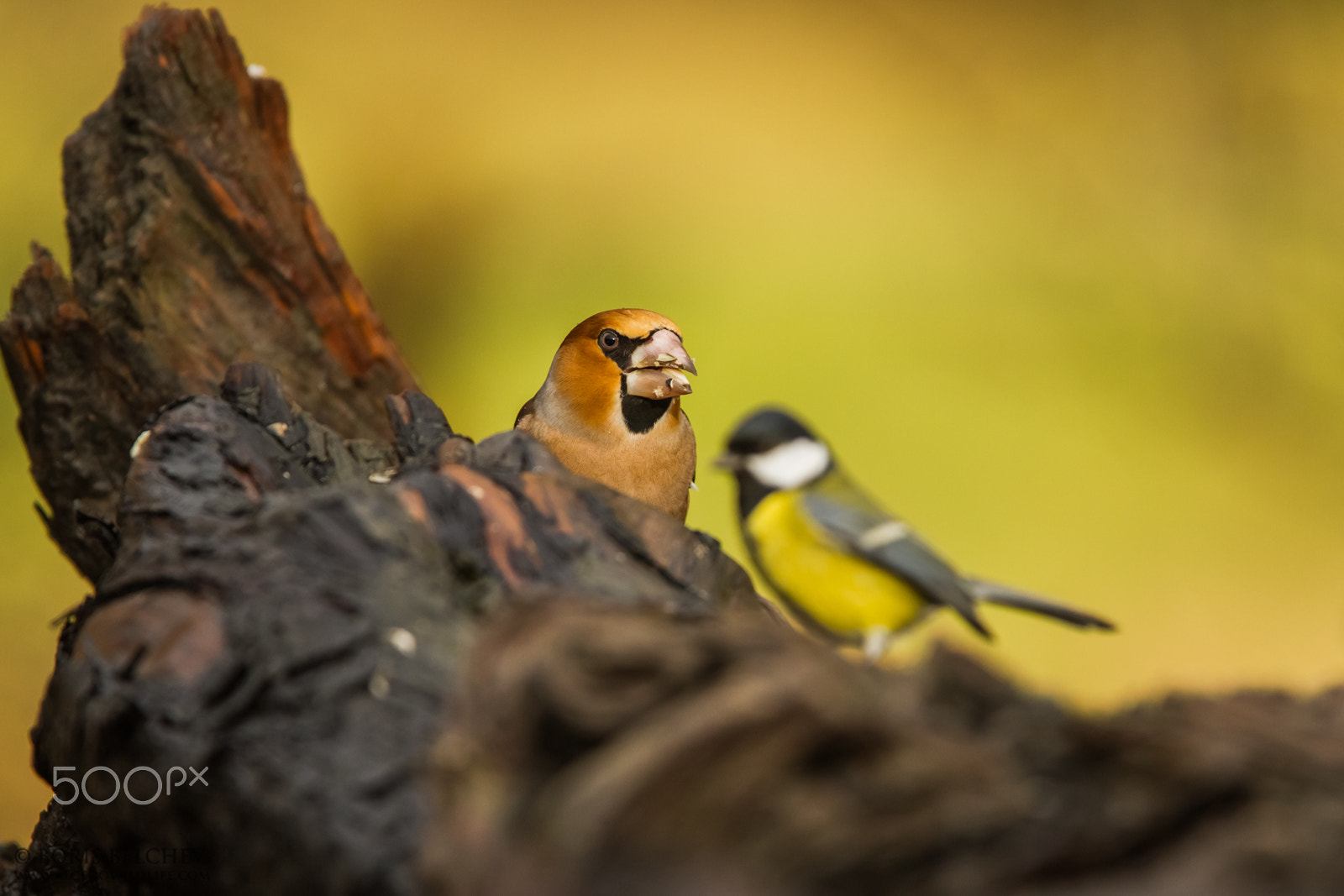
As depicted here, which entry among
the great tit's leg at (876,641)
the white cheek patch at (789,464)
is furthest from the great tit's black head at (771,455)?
the great tit's leg at (876,641)

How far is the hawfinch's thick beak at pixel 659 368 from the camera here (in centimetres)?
241

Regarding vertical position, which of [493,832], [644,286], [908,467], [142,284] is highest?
[142,284]

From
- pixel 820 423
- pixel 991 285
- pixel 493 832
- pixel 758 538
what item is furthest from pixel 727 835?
pixel 991 285

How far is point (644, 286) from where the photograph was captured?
14.1 feet

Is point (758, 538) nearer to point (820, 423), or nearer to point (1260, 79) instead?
point (820, 423)

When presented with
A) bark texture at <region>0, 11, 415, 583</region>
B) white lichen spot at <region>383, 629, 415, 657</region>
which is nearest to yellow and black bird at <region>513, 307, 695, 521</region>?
bark texture at <region>0, 11, 415, 583</region>

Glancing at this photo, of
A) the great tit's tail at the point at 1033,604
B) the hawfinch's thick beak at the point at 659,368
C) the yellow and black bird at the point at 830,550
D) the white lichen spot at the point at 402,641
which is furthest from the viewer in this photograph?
the hawfinch's thick beak at the point at 659,368

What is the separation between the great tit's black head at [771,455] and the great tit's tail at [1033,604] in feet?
0.98

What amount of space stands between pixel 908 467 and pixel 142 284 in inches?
108

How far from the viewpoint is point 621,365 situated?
8.15ft

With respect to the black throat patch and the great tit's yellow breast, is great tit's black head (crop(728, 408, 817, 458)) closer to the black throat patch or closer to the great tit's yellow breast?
the great tit's yellow breast

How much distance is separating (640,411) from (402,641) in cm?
124

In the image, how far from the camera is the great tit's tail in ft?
4.94

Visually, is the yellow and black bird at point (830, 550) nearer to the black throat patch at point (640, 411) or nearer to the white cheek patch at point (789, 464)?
the white cheek patch at point (789, 464)
